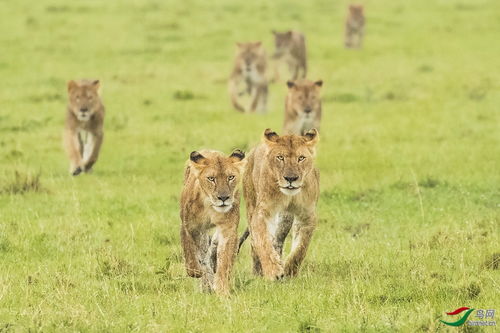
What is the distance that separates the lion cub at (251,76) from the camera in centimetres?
1958

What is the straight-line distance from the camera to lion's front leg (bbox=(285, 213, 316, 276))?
797 cm

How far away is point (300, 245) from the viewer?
7945mm

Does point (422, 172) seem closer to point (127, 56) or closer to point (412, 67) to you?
point (412, 67)

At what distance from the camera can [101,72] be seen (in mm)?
23234

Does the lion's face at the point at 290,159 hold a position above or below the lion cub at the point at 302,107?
above

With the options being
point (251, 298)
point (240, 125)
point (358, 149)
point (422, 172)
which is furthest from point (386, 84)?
point (251, 298)

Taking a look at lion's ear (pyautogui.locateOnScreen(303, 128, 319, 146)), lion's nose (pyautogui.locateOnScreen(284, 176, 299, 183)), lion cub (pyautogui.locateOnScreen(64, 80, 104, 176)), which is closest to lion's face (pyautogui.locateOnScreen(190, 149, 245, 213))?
A: lion's nose (pyautogui.locateOnScreen(284, 176, 299, 183))

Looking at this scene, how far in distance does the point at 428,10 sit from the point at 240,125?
1749 cm

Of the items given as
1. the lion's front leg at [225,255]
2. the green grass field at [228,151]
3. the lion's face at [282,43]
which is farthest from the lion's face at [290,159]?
the lion's face at [282,43]

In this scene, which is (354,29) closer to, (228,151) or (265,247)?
(228,151)

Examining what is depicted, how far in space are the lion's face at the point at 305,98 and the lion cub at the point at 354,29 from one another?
38.4 ft

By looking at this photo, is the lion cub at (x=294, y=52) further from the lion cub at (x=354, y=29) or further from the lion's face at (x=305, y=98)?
the lion's face at (x=305, y=98)

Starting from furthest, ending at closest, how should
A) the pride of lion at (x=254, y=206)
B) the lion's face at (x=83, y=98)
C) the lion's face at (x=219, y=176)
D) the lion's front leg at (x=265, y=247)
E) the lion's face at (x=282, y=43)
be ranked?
the lion's face at (x=282, y=43) < the lion's face at (x=83, y=98) < the lion's front leg at (x=265, y=247) < the pride of lion at (x=254, y=206) < the lion's face at (x=219, y=176)

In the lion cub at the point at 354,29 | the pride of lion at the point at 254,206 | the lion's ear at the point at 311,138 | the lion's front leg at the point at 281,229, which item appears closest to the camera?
the pride of lion at the point at 254,206
